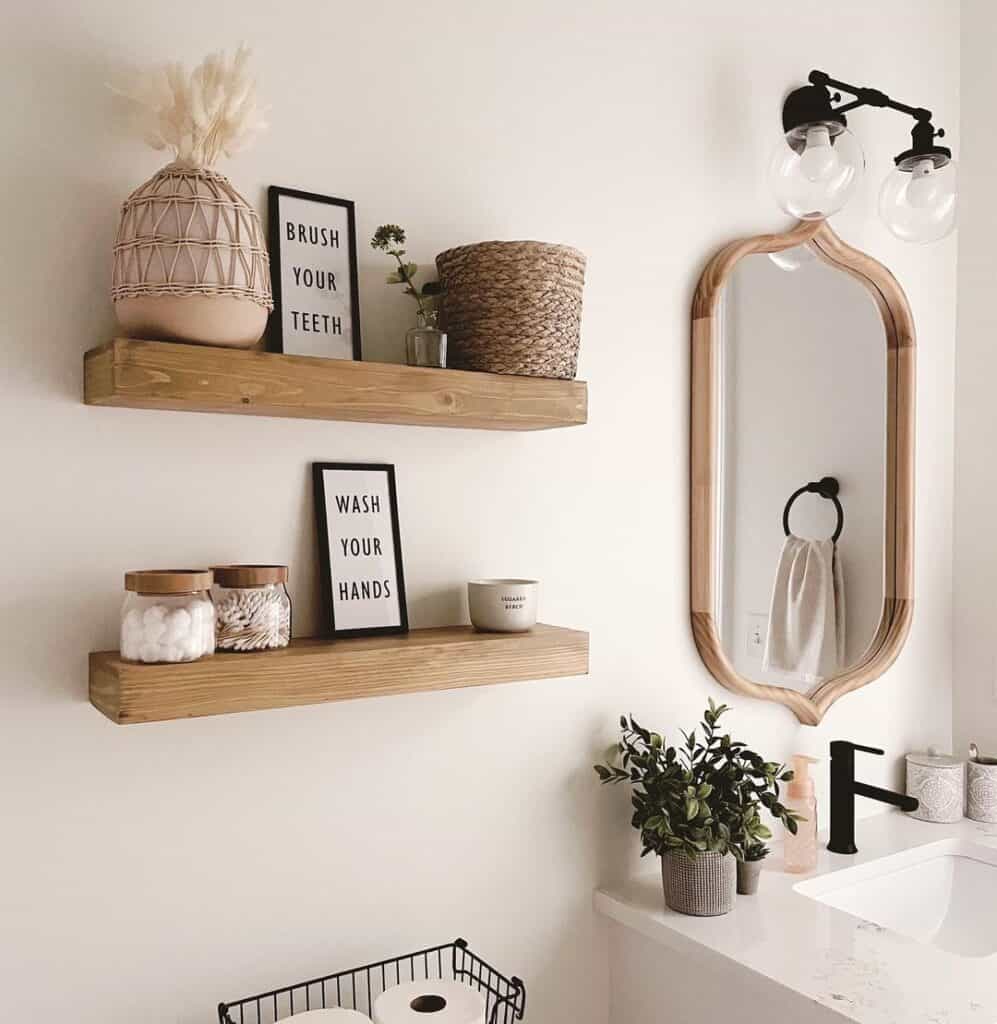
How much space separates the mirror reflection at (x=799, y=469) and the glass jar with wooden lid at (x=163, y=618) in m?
0.93

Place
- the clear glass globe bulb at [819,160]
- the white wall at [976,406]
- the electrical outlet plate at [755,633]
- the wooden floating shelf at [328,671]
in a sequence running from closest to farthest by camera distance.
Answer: the wooden floating shelf at [328,671], the clear glass globe bulb at [819,160], the electrical outlet plate at [755,633], the white wall at [976,406]

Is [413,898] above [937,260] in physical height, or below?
below

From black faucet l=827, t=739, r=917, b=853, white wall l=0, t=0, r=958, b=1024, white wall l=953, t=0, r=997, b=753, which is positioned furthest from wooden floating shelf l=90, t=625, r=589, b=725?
white wall l=953, t=0, r=997, b=753

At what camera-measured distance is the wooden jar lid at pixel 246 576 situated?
3.78 ft

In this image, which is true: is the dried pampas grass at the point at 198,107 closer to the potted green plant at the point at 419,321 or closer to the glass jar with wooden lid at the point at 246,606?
the potted green plant at the point at 419,321

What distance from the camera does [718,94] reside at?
172 cm

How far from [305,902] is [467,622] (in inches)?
16.6

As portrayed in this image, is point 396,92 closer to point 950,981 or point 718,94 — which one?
point 718,94

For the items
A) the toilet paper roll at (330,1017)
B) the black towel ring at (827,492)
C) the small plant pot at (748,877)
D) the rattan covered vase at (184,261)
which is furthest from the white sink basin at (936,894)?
the rattan covered vase at (184,261)

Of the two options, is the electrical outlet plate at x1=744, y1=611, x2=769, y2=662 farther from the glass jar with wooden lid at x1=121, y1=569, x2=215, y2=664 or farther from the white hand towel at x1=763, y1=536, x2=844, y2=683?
the glass jar with wooden lid at x1=121, y1=569, x2=215, y2=664

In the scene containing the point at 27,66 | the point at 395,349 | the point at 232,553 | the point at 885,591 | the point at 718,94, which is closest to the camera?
the point at 27,66

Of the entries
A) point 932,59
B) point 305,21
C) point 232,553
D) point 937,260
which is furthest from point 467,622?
point 932,59

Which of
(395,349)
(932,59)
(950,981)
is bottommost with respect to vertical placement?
(950,981)

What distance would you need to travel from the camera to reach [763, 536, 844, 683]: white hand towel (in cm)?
181
